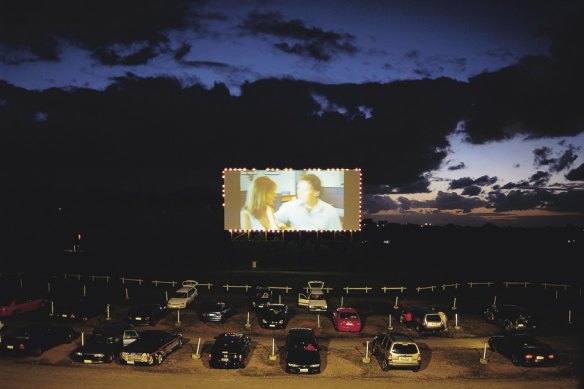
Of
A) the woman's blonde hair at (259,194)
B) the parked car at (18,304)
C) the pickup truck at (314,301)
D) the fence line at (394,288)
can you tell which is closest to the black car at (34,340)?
the parked car at (18,304)

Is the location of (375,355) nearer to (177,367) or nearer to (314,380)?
(314,380)

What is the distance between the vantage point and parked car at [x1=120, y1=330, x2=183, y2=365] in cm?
1853

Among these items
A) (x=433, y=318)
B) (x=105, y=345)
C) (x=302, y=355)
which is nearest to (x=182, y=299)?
(x=105, y=345)

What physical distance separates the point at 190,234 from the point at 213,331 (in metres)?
54.5

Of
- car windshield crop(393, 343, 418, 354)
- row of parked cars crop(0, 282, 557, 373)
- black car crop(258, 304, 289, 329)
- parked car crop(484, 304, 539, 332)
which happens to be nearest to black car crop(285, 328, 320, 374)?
row of parked cars crop(0, 282, 557, 373)

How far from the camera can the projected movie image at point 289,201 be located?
41.0 meters

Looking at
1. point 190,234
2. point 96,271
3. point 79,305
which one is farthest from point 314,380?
point 190,234

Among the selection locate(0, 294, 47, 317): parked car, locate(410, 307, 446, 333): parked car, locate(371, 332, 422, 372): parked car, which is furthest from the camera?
locate(0, 294, 47, 317): parked car

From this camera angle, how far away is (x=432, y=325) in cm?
2366

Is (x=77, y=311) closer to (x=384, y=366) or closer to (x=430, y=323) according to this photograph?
(x=384, y=366)

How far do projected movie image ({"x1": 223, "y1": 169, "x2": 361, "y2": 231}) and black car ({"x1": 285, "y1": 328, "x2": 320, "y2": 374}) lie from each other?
70.8 ft

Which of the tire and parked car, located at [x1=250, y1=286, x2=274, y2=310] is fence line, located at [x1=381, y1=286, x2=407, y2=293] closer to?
parked car, located at [x1=250, y1=286, x2=274, y2=310]

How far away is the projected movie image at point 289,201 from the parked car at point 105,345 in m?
20.9

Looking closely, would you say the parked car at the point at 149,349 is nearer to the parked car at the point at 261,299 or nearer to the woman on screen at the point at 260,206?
the parked car at the point at 261,299
